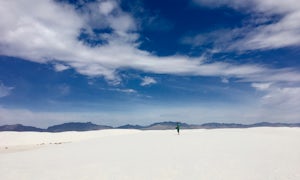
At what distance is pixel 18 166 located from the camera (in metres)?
15.5

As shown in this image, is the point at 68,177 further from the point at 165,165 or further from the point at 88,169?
the point at 165,165

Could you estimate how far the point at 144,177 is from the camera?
456 inches

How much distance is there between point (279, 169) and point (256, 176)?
1.65m

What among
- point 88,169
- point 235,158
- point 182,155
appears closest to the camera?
point 88,169

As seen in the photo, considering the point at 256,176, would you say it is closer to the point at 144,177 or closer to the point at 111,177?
the point at 144,177

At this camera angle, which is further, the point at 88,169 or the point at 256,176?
the point at 88,169

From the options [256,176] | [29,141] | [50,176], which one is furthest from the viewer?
[29,141]

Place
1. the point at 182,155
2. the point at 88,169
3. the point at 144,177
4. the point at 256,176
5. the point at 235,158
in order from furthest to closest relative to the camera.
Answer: the point at 182,155 → the point at 235,158 → the point at 88,169 → the point at 144,177 → the point at 256,176

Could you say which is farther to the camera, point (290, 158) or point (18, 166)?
point (18, 166)

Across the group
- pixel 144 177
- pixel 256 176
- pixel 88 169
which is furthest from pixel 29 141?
pixel 256 176

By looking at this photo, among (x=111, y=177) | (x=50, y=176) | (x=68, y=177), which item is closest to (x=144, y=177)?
(x=111, y=177)

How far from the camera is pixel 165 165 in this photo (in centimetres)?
1377

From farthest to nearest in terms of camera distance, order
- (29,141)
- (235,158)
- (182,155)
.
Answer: (29,141)
(182,155)
(235,158)

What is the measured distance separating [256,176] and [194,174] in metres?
2.40
